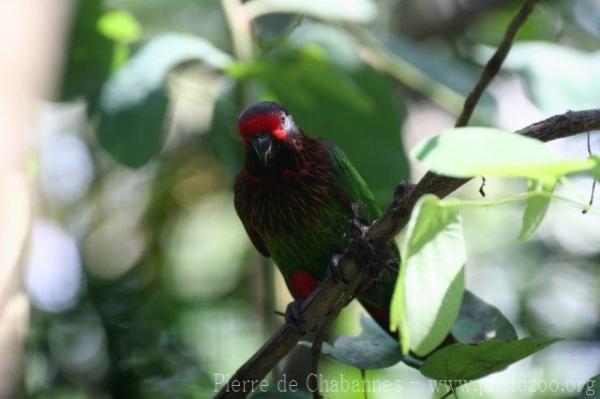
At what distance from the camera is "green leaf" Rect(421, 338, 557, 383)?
1544 millimetres

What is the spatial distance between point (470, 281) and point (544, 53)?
139 centimetres

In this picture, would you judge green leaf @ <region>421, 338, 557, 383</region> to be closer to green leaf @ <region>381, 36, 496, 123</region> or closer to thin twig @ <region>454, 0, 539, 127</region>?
thin twig @ <region>454, 0, 539, 127</region>

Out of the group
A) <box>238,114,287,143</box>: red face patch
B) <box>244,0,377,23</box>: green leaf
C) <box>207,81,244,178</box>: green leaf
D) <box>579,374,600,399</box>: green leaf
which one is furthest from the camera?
<box>207,81,244,178</box>: green leaf

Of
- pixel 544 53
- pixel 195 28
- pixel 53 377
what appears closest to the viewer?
pixel 544 53

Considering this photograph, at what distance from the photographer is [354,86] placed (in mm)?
2652

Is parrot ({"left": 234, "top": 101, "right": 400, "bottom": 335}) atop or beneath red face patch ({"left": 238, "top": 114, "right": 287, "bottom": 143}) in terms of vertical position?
beneath

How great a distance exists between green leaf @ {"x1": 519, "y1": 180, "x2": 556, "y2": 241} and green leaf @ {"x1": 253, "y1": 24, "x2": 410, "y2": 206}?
4.66 ft

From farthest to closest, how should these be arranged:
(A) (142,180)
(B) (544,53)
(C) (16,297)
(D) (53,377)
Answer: (A) (142,180)
(D) (53,377)
(B) (544,53)
(C) (16,297)

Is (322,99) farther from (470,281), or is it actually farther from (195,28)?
(470,281)

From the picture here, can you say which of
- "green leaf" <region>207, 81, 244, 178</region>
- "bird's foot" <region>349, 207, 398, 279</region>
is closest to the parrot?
"green leaf" <region>207, 81, 244, 178</region>

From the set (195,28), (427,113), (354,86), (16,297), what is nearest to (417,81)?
(354,86)

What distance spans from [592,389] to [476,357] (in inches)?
7.2

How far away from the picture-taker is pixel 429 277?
1.08m

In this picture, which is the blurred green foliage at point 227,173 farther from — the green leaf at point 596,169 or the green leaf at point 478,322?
the green leaf at point 596,169
